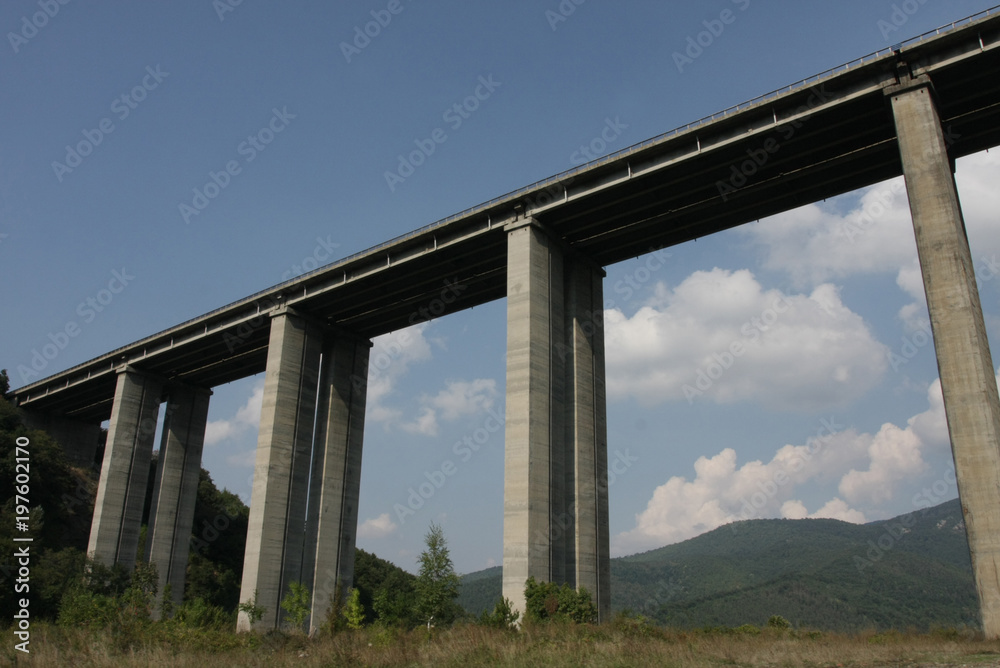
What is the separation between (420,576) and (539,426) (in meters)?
8.61

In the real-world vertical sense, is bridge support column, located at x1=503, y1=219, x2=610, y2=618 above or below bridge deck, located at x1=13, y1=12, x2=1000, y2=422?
below

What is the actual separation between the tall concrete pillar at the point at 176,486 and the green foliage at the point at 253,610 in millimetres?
16705

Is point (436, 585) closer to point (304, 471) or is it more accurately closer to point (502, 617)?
point (502, 617)

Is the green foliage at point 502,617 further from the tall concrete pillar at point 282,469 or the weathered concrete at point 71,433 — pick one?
the weathered concrete at point 71,433

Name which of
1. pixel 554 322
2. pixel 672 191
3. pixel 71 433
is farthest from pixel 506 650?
pixel 71 433

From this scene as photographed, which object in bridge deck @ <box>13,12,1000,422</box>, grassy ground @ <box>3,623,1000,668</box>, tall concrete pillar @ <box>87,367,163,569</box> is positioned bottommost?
grassy ground @ <box>3,623,1000,668</box>

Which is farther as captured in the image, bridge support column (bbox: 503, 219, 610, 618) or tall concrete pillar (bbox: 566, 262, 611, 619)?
tall concrete pillar (bbox: 566, 262, 611, 619)

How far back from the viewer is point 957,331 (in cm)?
2348

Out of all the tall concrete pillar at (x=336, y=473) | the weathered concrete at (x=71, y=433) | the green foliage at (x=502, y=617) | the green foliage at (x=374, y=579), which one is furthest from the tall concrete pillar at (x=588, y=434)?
the weathered concrete at (x=71, y=433)

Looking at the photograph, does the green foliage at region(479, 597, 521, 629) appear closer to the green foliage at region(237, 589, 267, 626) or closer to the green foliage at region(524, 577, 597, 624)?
the green foliage at region(524, 577, 597, 624)

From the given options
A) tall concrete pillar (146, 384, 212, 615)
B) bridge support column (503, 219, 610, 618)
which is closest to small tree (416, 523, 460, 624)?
bridge support column (503, 219, 610, 618)

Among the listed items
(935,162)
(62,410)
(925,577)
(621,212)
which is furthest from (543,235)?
(925,577)

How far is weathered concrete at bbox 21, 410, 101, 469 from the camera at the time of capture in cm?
6531

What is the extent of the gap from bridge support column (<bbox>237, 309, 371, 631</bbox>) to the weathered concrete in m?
34.7
